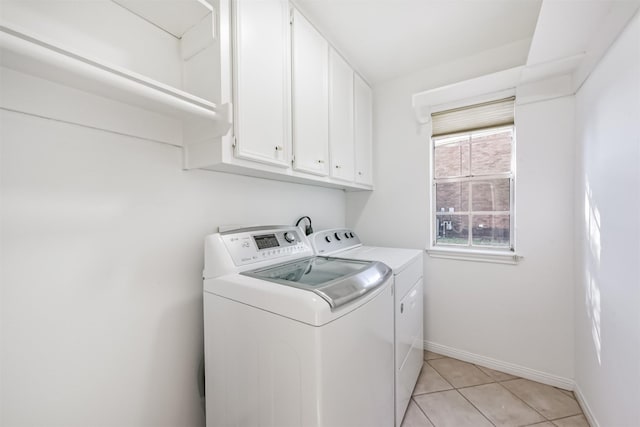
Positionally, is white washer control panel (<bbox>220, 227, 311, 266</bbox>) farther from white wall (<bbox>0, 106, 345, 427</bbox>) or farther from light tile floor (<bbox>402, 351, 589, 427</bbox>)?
light tile floor (<bbox>402, 351, 589, 427</bbox>)

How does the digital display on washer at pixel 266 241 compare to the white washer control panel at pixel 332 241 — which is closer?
the digital display on washer at pixel 266 241

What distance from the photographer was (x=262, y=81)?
1.22 meters

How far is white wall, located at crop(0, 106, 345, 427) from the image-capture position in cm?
82

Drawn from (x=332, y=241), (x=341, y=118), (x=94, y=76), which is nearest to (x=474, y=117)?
(x=341, y=118)

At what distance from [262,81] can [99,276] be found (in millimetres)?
1075

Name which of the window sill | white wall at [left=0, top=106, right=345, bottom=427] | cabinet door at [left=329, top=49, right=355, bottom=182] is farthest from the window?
white wall at [left=0, top=106, right=345, bottom=427]

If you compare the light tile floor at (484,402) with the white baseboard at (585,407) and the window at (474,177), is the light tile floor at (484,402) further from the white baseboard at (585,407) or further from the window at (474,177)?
the window at (474,177)

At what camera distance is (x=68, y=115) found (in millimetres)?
900

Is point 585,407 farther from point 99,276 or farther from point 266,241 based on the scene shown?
point 99,276

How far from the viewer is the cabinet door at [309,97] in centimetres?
145

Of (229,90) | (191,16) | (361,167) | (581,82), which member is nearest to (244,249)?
(229,90)

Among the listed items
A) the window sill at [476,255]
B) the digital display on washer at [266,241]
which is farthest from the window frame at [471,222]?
the digital display on washer at [266,241]

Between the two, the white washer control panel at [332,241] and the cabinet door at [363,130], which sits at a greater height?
the cabinet door at [363,130]

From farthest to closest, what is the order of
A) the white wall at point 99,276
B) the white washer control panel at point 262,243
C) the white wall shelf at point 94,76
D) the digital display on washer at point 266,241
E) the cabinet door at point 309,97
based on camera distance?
the cabinet door at point 309,97 < the digital display on washer at point 266,241 < the white washer control panel at point 262,243 < the white wall at point 99,276 < the white wall shelf at point 94,76
